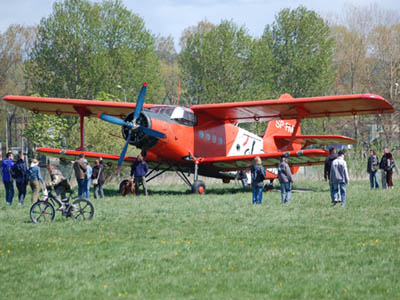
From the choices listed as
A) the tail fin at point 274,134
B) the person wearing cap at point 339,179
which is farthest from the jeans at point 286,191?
the tail fin at point 274,134

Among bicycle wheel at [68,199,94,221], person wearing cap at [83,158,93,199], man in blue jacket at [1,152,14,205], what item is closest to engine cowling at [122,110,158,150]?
person wearing cap at [83,158,93,199]

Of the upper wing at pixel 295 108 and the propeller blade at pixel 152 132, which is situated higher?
the upper wing at pixel 295 108

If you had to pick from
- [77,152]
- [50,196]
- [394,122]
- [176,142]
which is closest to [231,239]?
[50,196]

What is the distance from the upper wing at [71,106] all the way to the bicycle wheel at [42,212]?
9.05 meters

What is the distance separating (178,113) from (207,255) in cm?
1213

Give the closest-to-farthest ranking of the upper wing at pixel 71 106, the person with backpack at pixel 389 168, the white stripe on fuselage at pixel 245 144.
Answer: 1. the upper wing at pixel 71 106
2. the person with backpack at pixel 389 168
3. the white stripe on fuselage at pixel 245 144

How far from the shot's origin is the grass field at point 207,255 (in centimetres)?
686

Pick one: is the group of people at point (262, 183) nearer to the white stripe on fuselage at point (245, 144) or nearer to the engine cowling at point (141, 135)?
the engine cowling at point (141, 135)

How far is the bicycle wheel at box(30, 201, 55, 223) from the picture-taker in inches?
498

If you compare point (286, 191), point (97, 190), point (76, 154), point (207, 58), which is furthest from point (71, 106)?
point (207, 58)

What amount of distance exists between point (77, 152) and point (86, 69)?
101ft

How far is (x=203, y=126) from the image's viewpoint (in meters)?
21.5

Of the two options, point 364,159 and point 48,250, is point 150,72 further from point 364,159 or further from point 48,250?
point 48,250

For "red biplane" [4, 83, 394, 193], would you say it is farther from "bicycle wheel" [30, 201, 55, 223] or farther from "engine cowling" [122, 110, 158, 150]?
"bicycle wheel" [30, 201, 55, 223]
